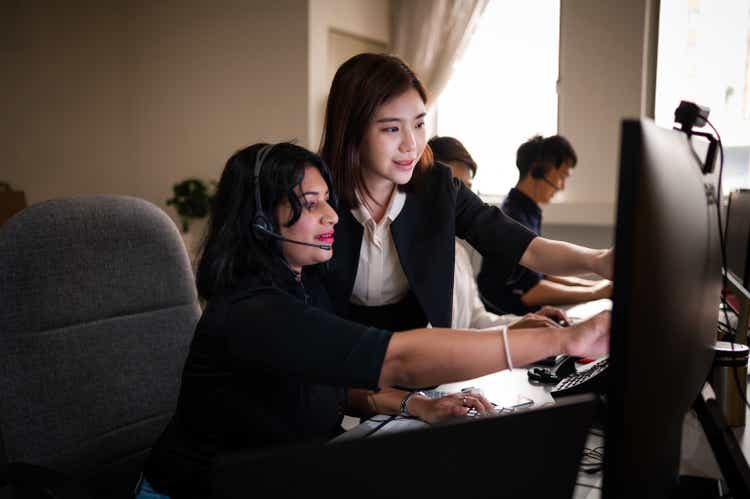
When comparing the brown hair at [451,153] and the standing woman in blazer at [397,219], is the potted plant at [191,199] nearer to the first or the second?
the brown hair at [451,153]

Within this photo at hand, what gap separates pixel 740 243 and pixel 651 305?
126 cm

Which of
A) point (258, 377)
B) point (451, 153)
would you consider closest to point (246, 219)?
point (258, 377)

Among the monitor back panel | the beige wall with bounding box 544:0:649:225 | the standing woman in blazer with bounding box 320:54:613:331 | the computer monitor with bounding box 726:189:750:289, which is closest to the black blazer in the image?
the standing woman in blazer with bounding box 320:54:613:331

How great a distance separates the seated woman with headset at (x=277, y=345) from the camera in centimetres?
84

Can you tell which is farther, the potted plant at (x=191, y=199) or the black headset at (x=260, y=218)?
the potted plant at (x=191, y=199)

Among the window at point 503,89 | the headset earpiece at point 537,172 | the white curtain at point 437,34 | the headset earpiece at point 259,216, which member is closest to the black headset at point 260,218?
the headset earpiece at point 259,216

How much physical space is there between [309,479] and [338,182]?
108 cm

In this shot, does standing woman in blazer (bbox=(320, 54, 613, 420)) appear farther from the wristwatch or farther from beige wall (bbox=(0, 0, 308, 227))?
beige wall (bbox=(0, 0, 308, 227))

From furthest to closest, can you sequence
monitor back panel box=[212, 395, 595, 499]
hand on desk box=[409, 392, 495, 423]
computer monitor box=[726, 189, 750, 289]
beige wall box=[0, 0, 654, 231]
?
beige wall box=[0, 0, 654, 231] < computer monitor box=[726, 189, 750, 289] < hand on desk box=[409, 392, 495, 423] < monitor back panel box=[212, 395, 595, 499]

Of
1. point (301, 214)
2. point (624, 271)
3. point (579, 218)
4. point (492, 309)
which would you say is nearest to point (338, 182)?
point (301, 214)

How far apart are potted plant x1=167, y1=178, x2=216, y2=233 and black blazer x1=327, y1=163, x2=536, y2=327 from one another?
3607mm

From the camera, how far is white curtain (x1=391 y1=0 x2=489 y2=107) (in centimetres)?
467

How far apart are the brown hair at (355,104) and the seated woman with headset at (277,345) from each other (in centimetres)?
28

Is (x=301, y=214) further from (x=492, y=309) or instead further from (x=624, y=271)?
Answer: (x=492, y=309)
